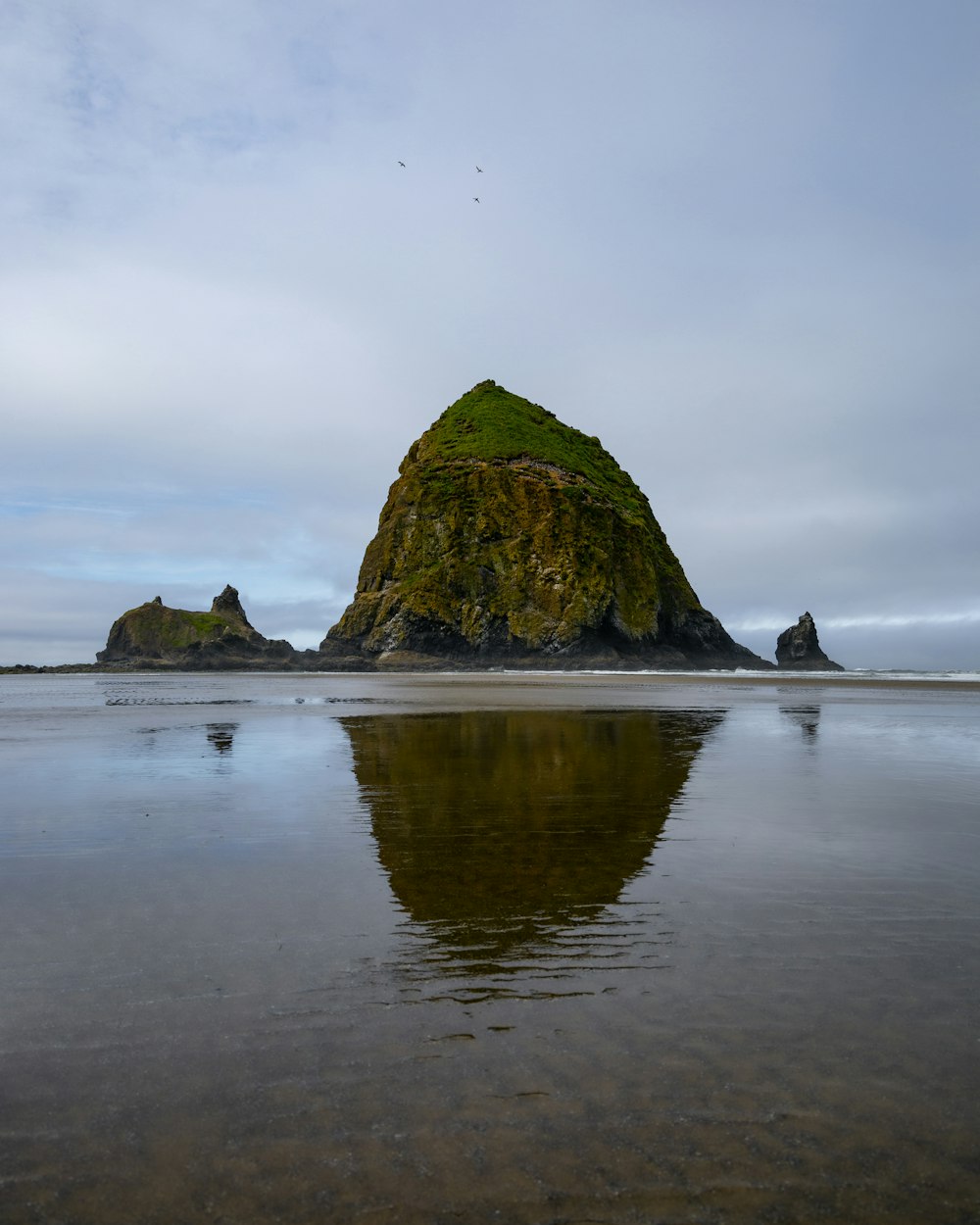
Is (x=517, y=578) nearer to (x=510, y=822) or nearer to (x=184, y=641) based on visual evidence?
(x=184, y=641)

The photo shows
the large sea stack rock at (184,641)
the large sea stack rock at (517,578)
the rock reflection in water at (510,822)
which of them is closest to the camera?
the rock reflection in water at (510,822)

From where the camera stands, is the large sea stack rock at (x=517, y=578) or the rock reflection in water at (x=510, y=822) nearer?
the rock reflection in water at (x=510, y=822)

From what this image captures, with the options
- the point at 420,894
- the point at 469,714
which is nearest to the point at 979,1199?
the point at 420,894

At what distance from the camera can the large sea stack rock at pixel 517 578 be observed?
331ft

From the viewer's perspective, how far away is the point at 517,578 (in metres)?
104

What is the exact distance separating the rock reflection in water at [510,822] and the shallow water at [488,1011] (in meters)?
0.06

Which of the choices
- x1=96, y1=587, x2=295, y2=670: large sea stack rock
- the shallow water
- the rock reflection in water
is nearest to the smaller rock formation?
x1=96, y1=587, x2=295, y2=670: large sea stack rock

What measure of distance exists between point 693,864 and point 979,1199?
453 cm

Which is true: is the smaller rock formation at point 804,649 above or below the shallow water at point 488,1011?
above

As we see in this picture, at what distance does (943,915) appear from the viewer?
5.88 meters

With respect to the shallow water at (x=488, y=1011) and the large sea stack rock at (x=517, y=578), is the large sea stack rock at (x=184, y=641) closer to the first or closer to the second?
the large sea stack rock at (x=517, y=578)

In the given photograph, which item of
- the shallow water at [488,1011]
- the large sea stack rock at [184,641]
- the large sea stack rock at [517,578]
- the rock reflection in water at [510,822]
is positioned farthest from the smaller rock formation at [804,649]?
the shallow water at [488,1011]

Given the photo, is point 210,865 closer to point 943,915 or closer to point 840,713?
point 943,915

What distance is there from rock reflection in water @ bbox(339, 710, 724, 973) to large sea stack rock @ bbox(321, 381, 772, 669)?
265 feet
